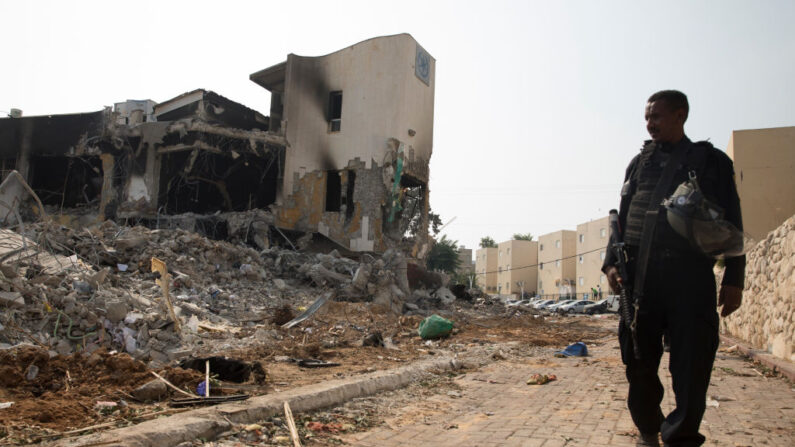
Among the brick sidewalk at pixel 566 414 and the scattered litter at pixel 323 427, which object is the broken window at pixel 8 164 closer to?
the brick sidewalk at pixel 566 414

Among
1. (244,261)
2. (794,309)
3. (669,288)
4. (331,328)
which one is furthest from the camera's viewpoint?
(244,261)

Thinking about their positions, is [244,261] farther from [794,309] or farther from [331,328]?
[794,309]

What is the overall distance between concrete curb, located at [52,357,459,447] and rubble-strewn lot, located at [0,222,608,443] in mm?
243

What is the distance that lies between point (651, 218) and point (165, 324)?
6.48 meters

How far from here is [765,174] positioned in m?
21.0

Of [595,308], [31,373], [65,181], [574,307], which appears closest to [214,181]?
[65,181]

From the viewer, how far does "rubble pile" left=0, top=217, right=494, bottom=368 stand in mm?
6117

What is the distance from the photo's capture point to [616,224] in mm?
2928

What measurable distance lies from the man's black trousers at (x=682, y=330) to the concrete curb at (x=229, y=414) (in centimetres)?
224

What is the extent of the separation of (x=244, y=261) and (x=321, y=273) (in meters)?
2.05

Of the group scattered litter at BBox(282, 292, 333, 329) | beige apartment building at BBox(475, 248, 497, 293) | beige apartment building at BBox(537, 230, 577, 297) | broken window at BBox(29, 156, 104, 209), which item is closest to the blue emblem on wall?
scattered litter at BBox(282, 292, 333, 329)

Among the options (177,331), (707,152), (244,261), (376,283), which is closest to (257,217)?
(244,261)

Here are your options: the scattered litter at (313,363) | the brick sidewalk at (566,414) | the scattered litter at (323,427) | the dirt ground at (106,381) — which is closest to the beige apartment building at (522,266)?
the dirt ground at (106,381)

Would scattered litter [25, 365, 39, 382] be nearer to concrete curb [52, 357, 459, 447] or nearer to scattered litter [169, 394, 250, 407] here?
scattered litter [169, 394, 250, 407]
